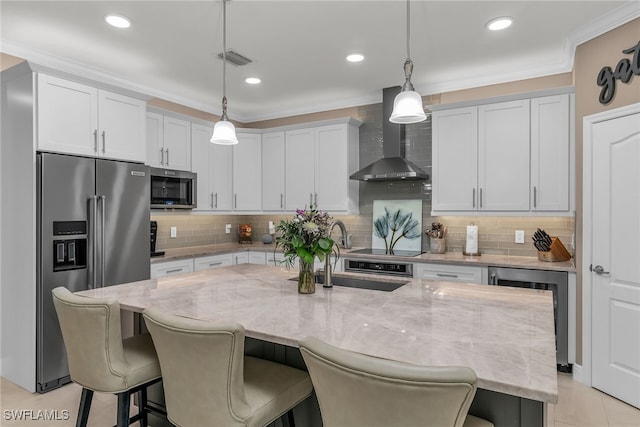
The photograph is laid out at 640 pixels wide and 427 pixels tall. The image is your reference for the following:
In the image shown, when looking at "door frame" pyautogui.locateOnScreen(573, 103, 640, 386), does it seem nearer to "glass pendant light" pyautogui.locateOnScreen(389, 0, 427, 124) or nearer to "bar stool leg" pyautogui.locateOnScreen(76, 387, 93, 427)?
"glass pendant light" pyautogui.locateOnScreen(389, 0, 427, 124)

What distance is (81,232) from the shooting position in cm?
311

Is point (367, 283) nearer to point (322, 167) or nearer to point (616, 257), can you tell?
point (616, 257)

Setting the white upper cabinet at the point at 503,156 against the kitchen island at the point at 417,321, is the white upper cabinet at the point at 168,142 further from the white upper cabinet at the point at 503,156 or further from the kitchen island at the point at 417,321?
the white upper cabinet at the point at 503,156

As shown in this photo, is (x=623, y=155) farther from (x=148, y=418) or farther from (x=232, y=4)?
(x=148, y=418)

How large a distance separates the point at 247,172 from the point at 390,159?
1.98 metres

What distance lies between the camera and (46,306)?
9.61 ft

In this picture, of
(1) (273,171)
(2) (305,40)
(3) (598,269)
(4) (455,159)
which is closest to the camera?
(3) (598,269)

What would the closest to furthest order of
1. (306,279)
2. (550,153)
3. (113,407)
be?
(306,279) → (113,407) → (550,153)

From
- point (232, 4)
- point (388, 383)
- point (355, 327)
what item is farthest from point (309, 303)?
point (232, 4)

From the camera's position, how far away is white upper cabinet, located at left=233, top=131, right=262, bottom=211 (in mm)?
5133

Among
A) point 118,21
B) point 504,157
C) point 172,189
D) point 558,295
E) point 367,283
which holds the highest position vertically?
point 118,21

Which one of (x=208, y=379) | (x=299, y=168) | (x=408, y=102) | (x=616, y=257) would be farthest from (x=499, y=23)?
(x=208, y=379)

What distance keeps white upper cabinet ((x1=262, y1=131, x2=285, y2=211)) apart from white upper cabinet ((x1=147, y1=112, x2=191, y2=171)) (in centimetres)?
106

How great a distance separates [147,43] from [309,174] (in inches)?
90.6
